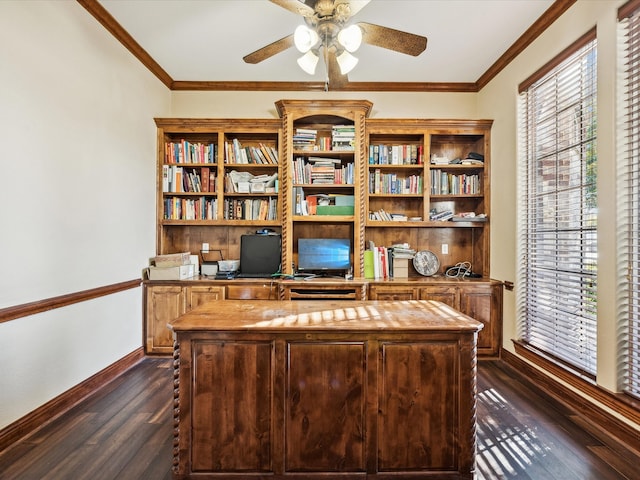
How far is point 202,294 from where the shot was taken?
11.1ft

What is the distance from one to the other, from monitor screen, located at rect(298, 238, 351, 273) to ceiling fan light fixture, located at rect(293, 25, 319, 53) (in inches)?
82.9

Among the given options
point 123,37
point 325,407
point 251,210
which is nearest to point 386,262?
point 251,210

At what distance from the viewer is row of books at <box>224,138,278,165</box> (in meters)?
3.73

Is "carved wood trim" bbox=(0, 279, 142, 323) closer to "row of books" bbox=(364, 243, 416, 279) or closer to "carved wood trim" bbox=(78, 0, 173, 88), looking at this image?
"carved wood trim" bbox=(78, 0, 173, 88)

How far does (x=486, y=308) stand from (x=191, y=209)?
3272 mm

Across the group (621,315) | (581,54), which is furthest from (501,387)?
(581,54)

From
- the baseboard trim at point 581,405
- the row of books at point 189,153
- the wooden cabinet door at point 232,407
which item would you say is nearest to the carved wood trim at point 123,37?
the row of books at point 189,153

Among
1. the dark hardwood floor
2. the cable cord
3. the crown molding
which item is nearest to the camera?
the dark hardwood floor

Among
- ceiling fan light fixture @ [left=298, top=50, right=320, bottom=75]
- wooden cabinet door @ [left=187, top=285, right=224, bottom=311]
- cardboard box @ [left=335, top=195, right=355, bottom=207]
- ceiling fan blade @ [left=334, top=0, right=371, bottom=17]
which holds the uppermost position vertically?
ceiling fan blade @ [left=334, top=0, right=371, bottom=17]

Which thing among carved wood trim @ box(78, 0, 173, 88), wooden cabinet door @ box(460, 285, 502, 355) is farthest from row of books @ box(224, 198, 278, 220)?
wooden cabinet door @ box(460, 285, 502, 355)

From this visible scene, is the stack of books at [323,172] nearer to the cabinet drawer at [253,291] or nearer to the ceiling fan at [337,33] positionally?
the cabinet drawer at [253,291]

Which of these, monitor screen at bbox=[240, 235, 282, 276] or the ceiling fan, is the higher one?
the ceiling fan

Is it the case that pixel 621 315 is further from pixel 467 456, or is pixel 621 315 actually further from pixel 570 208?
pixel 467 456

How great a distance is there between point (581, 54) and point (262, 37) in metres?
2.46
